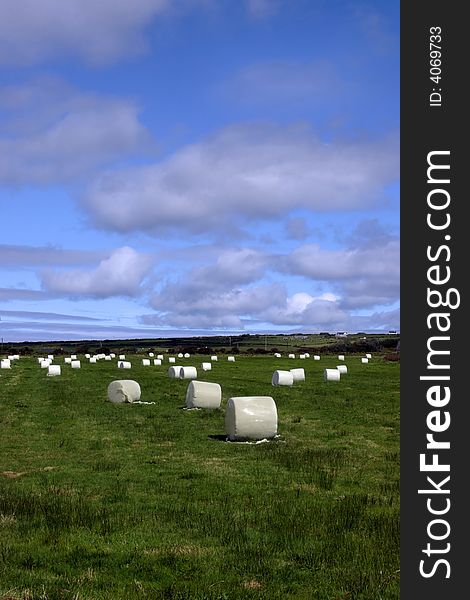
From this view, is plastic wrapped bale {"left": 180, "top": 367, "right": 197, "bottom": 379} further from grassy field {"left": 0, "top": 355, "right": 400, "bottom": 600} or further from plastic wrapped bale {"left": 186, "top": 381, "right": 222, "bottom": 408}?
grassy field {"left": 0, "top": 355, "right": 400, "bottom": 600}

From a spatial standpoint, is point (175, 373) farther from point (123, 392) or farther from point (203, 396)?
point (203, 396)

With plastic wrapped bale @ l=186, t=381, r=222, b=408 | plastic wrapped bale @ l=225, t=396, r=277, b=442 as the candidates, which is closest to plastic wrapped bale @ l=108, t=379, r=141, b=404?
plastic wrapped bale @ l=186, t=381, r=222, b=408

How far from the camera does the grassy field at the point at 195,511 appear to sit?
10609mm

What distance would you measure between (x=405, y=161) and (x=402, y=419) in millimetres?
2868

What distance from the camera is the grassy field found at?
1061 centimetres

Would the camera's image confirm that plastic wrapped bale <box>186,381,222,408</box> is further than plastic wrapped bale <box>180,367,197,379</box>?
No

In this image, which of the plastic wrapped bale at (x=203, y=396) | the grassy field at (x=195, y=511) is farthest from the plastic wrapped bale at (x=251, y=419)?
the plastic wrapped bale at (x=203, y=396)

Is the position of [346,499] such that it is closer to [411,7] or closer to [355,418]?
[411,7]

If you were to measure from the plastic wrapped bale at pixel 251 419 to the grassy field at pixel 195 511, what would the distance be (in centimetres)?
53

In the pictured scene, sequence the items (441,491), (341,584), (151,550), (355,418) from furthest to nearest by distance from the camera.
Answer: (355,418)
(151,550)
(341,584)
(441,491)

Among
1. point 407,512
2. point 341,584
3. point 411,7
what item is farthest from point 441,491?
point 411,7

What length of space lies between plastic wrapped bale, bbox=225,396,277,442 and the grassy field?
53cm

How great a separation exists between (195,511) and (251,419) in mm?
8996

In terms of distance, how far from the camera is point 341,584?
1045cm
